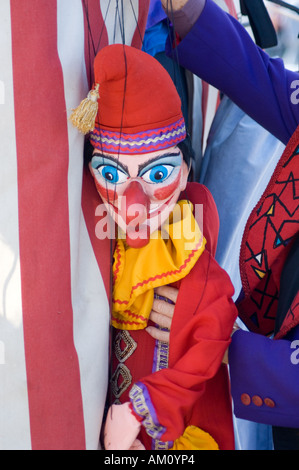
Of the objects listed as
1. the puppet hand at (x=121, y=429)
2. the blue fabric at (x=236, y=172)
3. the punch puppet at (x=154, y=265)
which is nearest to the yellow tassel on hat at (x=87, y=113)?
the punch puppet at (x=154, y=265)

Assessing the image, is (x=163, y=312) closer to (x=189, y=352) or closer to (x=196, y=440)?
(x=189, y=352)

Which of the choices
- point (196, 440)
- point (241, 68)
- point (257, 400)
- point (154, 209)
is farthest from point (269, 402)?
point (241, 68)

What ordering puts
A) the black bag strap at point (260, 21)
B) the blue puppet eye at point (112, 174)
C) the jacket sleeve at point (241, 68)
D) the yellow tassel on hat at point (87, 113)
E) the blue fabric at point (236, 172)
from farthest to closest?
1. the blue fabric at point (236, 172)
2. the black bag strap at point (260, 21)
3. the jacket sleeve at point (241, 68)
4. the blue puppet eye at point (112, 174)
5. the yellow tassel on hat at point (87, 113)

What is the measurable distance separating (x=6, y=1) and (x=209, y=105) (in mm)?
910

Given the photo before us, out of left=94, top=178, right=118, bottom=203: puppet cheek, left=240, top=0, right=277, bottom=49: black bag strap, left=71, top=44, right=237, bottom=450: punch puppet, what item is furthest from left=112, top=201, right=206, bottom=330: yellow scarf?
left=240, top=0, right=277, bottom=49: black bag strap

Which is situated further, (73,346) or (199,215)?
(199,215)

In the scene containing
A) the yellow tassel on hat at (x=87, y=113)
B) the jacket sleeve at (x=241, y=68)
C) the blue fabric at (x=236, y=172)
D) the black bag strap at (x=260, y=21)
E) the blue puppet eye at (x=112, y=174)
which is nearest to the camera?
the yellow tassel on hat at (x=87, y=113)

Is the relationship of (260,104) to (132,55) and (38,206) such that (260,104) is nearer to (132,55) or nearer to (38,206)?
(132,55)

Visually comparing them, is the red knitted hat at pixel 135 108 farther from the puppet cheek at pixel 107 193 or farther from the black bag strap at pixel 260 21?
the black bag strap at pixel 260 21

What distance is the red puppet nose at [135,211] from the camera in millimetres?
946

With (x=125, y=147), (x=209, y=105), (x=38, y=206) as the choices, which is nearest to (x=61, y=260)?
(x=38, y=206)

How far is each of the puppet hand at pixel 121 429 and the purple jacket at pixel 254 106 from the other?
22 cm

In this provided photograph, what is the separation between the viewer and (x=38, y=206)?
35.2 inches

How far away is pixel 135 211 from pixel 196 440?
0.46m
